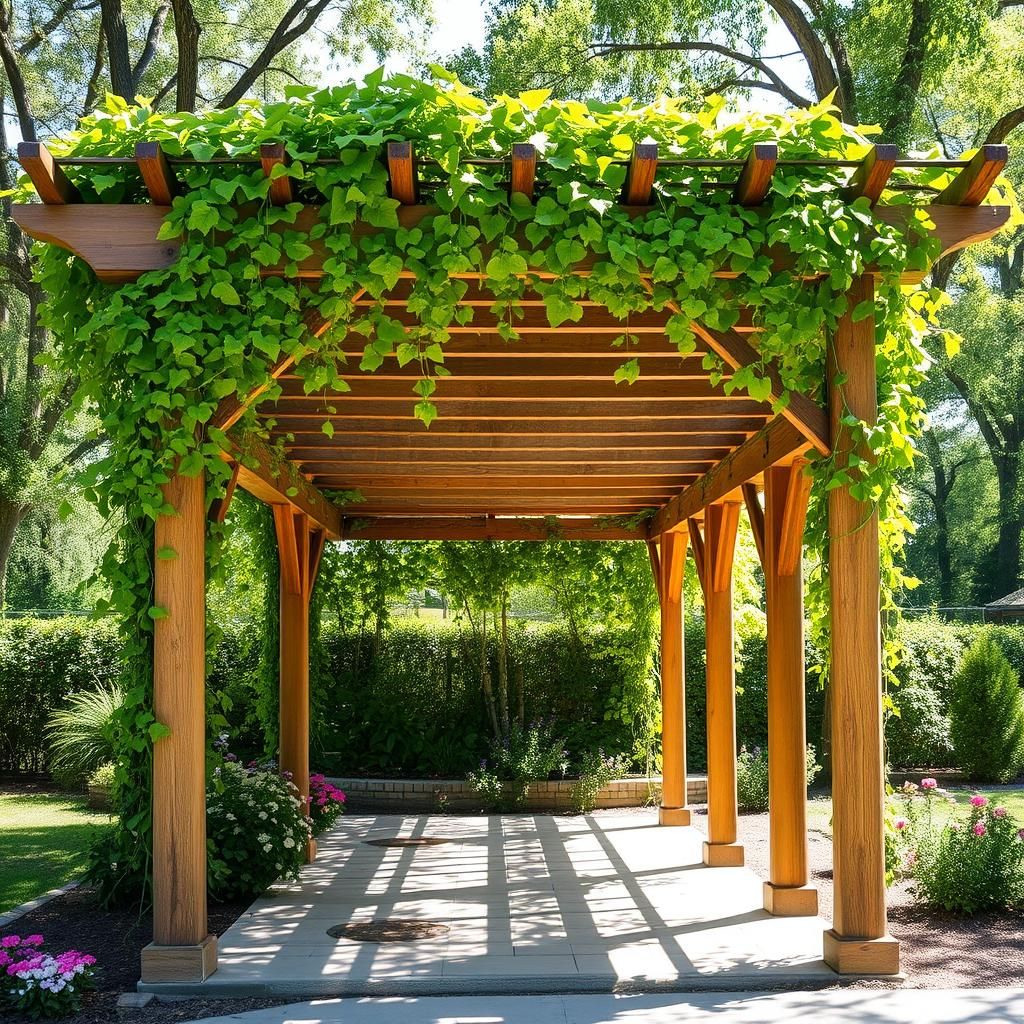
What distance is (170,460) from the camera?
4.97 m

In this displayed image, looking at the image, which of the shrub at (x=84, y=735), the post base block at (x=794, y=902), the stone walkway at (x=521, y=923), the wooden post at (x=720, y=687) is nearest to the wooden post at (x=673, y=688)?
the stone walkway at (x=521, y=923)

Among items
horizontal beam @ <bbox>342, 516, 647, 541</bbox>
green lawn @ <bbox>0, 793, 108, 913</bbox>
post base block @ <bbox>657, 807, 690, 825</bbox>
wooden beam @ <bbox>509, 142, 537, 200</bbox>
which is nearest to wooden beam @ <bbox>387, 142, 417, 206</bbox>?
wooden beam @ <bbox>509, 142, 537, 200</bbox>

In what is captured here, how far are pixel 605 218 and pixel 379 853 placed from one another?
20.6 feet

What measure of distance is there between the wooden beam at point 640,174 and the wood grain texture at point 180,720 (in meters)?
2.33

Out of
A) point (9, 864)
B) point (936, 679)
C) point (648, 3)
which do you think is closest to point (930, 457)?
point (936, 679)

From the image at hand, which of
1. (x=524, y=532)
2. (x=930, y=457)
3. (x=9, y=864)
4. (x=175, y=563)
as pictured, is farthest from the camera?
(x=930, y=457)

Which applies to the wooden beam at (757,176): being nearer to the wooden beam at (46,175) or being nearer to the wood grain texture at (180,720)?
the wood grain texture at (180,720)

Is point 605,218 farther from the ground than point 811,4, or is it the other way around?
point 811,4

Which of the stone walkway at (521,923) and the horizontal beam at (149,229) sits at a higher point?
the horizontal beam at (149,229)

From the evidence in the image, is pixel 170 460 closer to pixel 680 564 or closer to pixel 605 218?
pixel 605 218

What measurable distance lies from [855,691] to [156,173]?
3.81 meters

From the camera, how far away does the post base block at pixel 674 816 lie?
35.3ft

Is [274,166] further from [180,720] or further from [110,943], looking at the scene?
[110,943]

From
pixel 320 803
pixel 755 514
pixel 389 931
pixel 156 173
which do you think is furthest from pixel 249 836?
pixel 156 173
